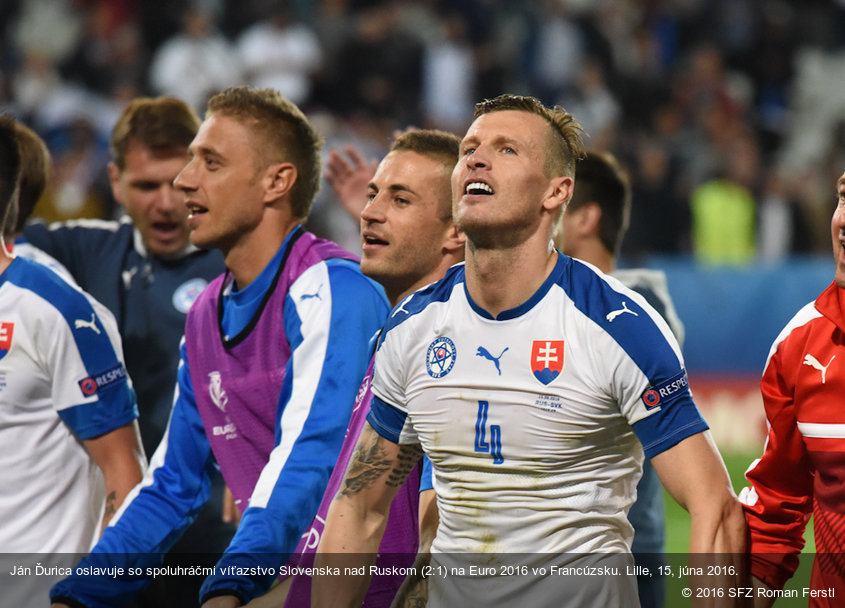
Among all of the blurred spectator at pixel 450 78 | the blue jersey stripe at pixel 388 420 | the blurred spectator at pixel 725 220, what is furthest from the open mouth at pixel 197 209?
the blurred spectator at pixel 450 78

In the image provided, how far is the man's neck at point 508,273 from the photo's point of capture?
3.50 meters

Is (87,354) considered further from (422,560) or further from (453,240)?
(422,560)

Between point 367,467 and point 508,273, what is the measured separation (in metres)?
0.74

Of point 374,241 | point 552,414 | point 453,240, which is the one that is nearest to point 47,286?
point 374,241

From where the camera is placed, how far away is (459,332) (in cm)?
351

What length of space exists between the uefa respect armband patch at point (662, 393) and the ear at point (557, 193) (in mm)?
699

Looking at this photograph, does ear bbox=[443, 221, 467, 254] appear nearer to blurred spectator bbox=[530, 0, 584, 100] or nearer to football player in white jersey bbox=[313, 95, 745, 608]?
football player in white jersey bbox=[313, 95, 745, 608]

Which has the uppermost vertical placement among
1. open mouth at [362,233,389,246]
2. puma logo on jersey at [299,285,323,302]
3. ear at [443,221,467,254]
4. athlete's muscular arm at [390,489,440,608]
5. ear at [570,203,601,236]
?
ear at [570,203,601,236]

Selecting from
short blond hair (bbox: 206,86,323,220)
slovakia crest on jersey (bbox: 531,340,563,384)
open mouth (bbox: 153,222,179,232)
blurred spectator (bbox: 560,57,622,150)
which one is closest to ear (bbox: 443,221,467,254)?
short blond hair (bbox: 206,86,323,220)

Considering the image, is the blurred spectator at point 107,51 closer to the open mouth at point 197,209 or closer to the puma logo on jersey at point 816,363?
the open mouth at point 197,209

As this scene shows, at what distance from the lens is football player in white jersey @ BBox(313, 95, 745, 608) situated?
3223 millimetres

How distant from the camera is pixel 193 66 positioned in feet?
48.9

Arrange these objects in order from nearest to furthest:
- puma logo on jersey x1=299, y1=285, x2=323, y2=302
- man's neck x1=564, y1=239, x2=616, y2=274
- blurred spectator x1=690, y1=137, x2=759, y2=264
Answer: puma logo on jersey x1=299, y1=285, x2=323, y2=302 → man's neck x1=564, y1=239, x2=616, y2=274 → blurred spectator x1=690, y1=137, x2=759, y2=264

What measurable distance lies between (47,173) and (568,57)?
11951 millimetres
